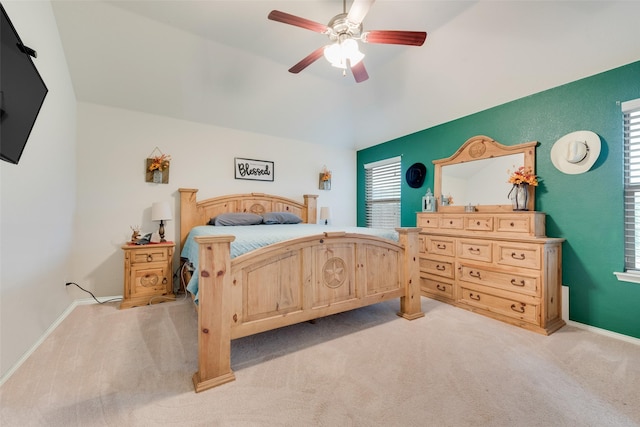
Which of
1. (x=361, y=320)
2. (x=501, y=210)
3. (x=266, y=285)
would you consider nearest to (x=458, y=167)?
(x=501, y=210)

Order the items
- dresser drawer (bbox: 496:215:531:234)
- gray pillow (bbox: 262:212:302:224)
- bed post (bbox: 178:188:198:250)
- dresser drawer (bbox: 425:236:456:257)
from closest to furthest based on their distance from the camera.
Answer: dresser drawer (bbox: 496:215:531:234)
dresser drawer (bbox: 425:236:456:257)
bed post (bbox: 178:188:198:250)
gray pillow (bbox: 262:212:302:224)

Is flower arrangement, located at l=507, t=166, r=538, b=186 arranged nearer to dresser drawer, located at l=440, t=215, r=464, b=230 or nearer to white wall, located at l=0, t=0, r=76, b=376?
dresser drawer, located at l=440, t=215, r=464, b=230

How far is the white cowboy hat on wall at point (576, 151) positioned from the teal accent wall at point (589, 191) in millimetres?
47

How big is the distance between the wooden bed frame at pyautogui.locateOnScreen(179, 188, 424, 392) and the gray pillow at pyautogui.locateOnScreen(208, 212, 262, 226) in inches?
78.5

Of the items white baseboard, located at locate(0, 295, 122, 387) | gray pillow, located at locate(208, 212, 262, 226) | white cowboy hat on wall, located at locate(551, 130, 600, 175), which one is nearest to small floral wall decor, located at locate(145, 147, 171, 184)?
gray pillow, located at locate(208, 212, 262, 226)

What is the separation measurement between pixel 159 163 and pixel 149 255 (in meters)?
1.27

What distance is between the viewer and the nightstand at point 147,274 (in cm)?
311

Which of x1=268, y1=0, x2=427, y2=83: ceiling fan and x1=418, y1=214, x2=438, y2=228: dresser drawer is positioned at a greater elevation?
x1=268, y1=0, x2=427, y2=83: ceiling fan

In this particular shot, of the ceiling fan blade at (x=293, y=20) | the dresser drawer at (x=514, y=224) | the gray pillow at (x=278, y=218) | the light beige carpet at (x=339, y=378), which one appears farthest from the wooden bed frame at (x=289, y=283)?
the gray pillow at (x=278, y=218)

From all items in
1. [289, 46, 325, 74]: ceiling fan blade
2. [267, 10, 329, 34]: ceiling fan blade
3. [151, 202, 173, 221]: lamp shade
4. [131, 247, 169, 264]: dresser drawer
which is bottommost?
[131, 247, 169, 264]: dresser drawer

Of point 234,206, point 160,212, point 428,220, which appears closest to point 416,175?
point 428,220

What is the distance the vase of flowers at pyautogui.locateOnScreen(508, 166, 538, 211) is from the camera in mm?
2886

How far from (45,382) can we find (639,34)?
5064mm

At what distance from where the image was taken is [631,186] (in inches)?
93.2
